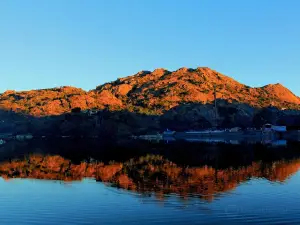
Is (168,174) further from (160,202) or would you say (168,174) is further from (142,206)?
(142,206)

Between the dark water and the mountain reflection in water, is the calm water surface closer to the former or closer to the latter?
the dark water

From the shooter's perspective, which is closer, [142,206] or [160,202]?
[142,206]

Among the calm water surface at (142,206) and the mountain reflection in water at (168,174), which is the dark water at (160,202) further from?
the mountain reflection in water at (168,174)

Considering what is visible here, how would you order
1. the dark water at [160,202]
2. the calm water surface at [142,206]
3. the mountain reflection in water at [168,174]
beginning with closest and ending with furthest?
the calm water surface at [142,206], the dark water at [160,202], the mountain reflection in water at [168,174]

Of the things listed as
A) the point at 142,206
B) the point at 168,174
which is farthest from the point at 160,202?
the point at 168,174

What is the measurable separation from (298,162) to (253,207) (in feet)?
142

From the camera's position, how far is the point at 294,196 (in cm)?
4197

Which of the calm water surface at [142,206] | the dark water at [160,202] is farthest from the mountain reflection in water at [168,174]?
the calm water surface at [142,206]

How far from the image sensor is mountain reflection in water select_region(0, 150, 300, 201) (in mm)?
47812

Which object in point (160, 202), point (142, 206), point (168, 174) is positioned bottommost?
point (142, 206)

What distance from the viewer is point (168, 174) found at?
61.6m

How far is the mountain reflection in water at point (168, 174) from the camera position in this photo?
4781cm

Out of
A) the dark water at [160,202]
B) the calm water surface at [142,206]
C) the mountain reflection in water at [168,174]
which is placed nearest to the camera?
the calm water surface at [142,206]

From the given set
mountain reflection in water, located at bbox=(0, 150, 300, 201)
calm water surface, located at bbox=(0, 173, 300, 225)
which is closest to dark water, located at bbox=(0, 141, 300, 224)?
calm water surface, located at bbox=(0, 173, 300, 225)
